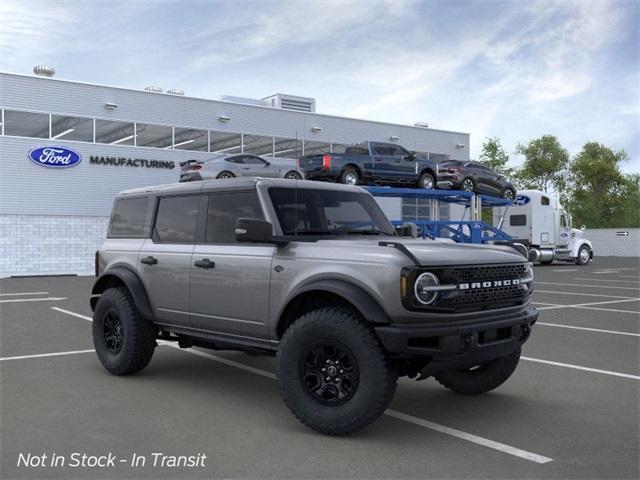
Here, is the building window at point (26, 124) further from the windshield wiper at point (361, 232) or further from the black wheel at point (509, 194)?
the windshield wiper at point (361, 232)

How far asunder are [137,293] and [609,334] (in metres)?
6.97

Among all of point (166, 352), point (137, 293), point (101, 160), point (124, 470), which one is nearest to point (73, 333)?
point (166, 352)

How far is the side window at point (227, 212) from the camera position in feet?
19.5

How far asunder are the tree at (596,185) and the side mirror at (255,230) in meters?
71.2

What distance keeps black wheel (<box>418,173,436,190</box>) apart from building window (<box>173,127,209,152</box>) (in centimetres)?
1222

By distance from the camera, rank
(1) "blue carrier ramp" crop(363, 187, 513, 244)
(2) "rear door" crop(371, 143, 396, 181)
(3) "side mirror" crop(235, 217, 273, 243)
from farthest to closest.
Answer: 1. (1) "blue carrier ramp" crop(363, 187, 513, 244)
2. (2) "rear door" crop(371, 143, 396, 181)
3. (3) "side mirror" crop(235, 217, 273, 243)

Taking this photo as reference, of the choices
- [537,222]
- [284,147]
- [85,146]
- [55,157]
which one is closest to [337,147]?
[284,147]

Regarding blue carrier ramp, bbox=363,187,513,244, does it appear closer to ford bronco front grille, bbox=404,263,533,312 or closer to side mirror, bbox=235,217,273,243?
ford bronco front grille, bbox=404,263,533,312

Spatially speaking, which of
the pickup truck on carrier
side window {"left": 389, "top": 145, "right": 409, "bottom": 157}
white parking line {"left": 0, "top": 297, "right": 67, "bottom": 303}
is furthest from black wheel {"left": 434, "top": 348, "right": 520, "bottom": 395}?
side window {"left": 389, "top": 145, "right": 409, "bottom": 157}

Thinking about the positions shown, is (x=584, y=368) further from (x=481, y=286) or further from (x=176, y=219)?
(x=176, y=219)

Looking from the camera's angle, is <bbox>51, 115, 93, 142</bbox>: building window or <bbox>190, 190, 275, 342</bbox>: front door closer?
<bbox>190, 190, 275, 342</bbox>: front door

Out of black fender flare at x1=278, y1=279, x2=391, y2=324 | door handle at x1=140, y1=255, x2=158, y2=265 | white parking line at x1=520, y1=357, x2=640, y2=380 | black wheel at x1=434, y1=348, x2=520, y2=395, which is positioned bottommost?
white parking line at x1=520, y1=357, x2=640, y2=380

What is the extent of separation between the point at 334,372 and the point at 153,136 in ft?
86.1

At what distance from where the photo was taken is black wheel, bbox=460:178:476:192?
23.9 meters
